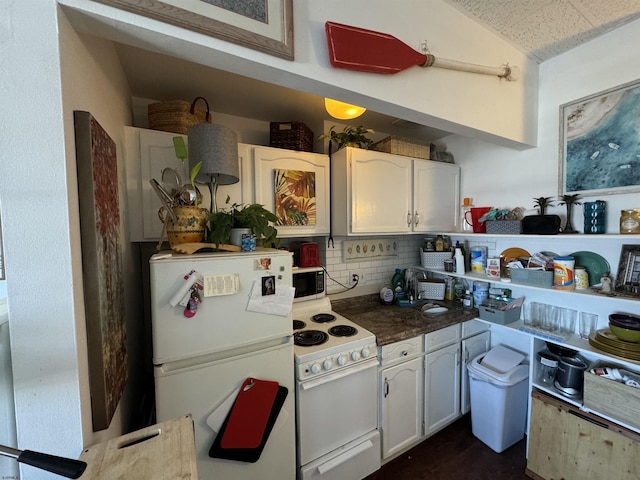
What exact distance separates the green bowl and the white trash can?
61cm

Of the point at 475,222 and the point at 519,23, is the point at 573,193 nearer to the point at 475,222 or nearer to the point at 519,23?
the point at 475,222

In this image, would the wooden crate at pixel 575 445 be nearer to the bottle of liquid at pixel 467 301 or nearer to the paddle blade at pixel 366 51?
the bottle of liquid at pixel 467 301

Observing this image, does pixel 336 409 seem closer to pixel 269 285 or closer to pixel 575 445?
pixel 269 285

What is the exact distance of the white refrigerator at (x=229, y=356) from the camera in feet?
3.42

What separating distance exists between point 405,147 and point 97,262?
2068mm

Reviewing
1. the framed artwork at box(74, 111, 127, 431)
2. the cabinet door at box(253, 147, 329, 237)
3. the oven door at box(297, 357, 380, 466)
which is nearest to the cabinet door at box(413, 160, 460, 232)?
the cabinet door at box(253, 147, 329, 237)

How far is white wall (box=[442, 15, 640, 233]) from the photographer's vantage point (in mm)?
1385

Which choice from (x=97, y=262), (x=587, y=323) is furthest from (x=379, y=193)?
(x=97, y=262)

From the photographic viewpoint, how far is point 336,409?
141cm

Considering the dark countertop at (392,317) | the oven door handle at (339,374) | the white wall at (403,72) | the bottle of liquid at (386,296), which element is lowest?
the oven door handle at (339,374)

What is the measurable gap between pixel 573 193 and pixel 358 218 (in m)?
1.35

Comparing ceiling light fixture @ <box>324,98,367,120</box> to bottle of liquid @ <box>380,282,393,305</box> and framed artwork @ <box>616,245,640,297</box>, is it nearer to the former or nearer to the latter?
bottle of liquid @ <box>380,282,393,305</box>

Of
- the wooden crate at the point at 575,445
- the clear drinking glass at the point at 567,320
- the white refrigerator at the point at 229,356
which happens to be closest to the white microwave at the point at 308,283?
the white refrigerator at the point at 229,356

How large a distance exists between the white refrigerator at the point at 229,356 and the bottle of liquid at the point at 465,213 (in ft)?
5.63
